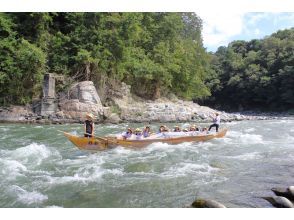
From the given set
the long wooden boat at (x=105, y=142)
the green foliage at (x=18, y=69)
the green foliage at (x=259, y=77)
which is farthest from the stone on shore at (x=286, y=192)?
the green foliage at (x=259, y=77)

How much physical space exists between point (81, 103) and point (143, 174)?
13438 mm

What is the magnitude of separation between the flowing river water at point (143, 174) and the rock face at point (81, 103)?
285 inches

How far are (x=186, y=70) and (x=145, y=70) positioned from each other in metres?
5.33

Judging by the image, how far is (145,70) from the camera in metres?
26.5

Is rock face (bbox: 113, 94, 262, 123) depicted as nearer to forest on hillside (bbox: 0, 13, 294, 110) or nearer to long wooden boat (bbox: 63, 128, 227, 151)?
forest on hillside (bbox: 0, 13, 294, 110)

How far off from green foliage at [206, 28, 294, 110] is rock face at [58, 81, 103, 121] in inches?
1027

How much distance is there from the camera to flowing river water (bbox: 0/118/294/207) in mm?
7211

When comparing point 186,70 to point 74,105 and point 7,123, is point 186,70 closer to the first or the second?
point 74,105

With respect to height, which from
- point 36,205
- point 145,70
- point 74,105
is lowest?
point 36,205

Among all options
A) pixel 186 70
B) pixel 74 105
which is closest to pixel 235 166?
pixel 74 105

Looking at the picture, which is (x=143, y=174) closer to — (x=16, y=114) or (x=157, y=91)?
(x=16, y=114)

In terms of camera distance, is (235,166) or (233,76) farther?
(233,76)

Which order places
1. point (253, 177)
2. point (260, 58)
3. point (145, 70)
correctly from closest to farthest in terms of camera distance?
point (253, 177) < point (145, 70) < point (260, 58)

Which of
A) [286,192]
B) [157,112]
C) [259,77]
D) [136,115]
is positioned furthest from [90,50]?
[259,77]
